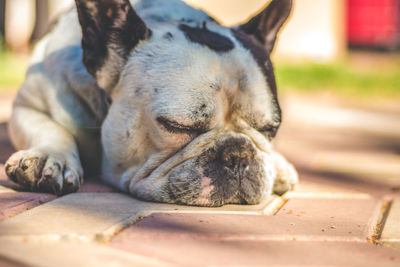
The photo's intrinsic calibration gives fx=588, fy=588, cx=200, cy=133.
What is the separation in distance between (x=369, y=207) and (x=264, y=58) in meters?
0.71

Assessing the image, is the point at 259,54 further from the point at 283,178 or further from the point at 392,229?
the point at 392,229

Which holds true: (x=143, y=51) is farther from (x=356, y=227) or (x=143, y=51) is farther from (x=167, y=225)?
(x=356, y=227)

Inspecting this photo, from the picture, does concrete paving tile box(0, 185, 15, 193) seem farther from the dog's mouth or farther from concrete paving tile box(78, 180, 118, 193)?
the dog's mouth

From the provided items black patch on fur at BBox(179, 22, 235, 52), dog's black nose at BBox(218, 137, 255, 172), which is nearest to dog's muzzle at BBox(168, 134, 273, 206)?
dog's black nose at BBox(218, 137, 255, 172)

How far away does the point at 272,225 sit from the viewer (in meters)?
1.85

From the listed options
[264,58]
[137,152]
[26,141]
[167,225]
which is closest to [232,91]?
[264,58]

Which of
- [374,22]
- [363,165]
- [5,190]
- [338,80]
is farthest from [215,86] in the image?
[374,22]

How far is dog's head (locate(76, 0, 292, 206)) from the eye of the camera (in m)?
2.08

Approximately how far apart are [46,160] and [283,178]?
95 cm

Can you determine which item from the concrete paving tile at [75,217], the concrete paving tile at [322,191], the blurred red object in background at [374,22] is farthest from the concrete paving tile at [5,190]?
the blurred red object in background at [374,22]

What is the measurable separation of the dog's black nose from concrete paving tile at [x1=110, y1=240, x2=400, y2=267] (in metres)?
0.47

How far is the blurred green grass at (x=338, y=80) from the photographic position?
23.8ft

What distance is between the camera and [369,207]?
2.26m

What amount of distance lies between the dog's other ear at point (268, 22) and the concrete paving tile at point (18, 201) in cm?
111
